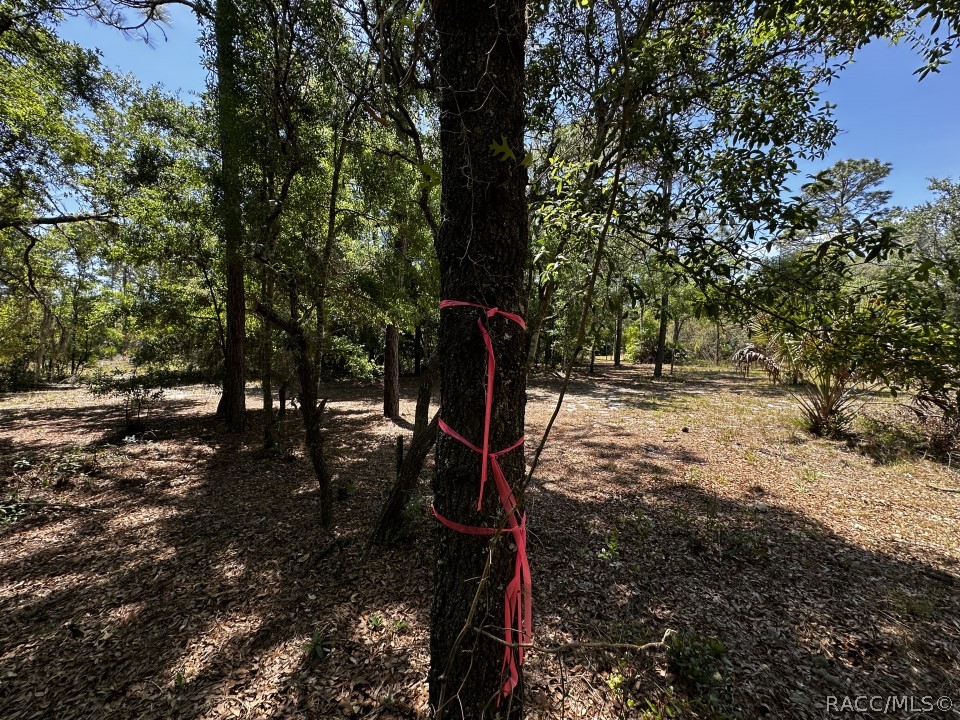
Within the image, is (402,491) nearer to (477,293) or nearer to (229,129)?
(477,293)

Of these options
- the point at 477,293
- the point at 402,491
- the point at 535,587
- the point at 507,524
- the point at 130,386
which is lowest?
the point at 535,587

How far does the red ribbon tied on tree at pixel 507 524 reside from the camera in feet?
4.19

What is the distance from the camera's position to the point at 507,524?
1365mm

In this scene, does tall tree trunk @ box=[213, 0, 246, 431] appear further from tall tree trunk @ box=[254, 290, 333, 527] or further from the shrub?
the shrub

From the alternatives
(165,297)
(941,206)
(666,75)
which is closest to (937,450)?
(666,75)

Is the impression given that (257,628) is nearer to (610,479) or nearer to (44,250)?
(610,479)

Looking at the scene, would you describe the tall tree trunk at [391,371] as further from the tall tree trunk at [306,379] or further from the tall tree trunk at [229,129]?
the tall tree trunk at [306,379]

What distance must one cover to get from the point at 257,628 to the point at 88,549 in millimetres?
2517

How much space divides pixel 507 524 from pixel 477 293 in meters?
0.81

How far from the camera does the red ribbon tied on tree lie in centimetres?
128

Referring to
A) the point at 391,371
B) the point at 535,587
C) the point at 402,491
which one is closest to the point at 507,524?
the point at 535,587

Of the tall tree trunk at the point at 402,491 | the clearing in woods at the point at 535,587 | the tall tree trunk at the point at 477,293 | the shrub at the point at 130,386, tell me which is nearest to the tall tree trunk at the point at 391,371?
the clearing in woods at the point at 535,587

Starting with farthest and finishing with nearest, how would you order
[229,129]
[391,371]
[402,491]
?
1. [391,371]
2. [229,129]
3. [402,491]

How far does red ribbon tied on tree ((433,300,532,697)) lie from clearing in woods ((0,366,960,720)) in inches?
10.9
